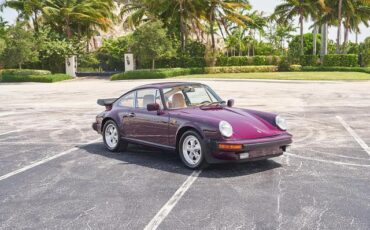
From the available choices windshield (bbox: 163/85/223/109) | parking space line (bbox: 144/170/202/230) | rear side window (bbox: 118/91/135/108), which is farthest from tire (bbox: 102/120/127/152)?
parking space line (bbox: 144/170/202/230)

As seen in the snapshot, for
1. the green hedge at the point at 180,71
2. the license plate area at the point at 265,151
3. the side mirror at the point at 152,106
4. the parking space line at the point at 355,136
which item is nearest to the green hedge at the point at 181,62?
the green hedge at the point at 180,71

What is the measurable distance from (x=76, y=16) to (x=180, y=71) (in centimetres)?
1401

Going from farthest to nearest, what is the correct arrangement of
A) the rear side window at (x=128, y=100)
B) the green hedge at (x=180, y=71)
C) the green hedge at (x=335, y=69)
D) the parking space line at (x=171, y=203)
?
the green hedge at (x=335, y=69) → the green hedge at (x=180, y=71) → the rear side window at (x=128, y=100) → the parking space line at (x=171, y=203)

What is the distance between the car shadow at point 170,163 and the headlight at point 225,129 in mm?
622

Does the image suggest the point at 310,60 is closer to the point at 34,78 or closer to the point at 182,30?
the point at 182,30

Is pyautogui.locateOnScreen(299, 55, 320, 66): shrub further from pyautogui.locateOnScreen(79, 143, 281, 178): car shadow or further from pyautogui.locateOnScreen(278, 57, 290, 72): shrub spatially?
pyautogui.locateOnScreen(79, 143, 281, 178): car shadow

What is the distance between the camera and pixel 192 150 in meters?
6.97

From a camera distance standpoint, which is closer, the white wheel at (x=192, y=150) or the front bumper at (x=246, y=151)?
the front bumper at (x=246, y=151)

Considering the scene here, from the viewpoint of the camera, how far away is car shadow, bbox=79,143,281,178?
6832 millimetres

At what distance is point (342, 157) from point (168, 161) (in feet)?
9.90

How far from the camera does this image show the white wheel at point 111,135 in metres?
8.59

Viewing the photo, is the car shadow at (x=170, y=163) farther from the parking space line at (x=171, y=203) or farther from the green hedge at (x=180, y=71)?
the green hedge at (x=180, y=71)

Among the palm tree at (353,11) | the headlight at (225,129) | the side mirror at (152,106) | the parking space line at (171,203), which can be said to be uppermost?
the palm tree at (353,11)

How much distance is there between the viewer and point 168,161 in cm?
767
